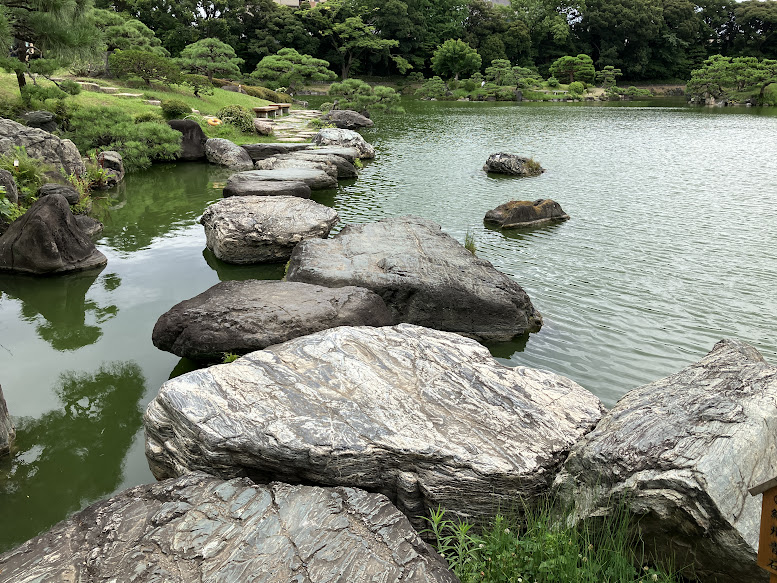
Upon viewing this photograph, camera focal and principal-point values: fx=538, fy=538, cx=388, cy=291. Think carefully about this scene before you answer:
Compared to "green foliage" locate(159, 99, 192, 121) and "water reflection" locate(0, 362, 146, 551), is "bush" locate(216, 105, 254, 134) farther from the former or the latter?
"water reflection" locate(0, 362, 146, 551)

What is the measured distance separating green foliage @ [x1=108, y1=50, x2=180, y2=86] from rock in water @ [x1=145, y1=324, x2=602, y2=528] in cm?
2947

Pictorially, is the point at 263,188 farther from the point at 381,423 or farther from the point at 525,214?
the point at 381,423

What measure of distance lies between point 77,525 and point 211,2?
61.1 metres

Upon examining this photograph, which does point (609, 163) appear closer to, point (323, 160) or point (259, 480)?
point (323, 160)

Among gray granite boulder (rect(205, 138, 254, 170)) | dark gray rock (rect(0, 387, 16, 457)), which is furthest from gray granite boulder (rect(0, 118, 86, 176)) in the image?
dark gray rock (rect(0, 387, 16, 457))

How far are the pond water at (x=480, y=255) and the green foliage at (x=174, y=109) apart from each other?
5410 millimetres

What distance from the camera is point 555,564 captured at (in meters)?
3.25

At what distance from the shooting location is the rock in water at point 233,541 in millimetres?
3135

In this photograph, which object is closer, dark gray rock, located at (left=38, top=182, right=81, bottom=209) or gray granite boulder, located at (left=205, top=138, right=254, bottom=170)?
dark gray rock, located at (left=38, top=182, right=81, bottom=209)

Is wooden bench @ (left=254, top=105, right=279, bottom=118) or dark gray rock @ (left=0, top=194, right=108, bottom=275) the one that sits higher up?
wooden bench @ (left=254, top=105, right=279, bottom=118)

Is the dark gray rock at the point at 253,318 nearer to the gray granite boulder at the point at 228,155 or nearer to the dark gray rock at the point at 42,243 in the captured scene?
the dark gray rock at the point at 42,243

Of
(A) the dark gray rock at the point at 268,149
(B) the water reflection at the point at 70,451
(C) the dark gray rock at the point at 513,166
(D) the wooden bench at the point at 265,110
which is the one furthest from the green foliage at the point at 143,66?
(B) the water reflection at the point at 70,451

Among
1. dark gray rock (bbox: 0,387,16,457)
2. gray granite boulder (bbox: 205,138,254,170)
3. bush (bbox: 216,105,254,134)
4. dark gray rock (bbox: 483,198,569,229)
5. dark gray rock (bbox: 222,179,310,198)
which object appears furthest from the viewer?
bush (bbox: 216,105,254,134)

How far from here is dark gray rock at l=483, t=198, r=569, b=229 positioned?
42.1 ft
